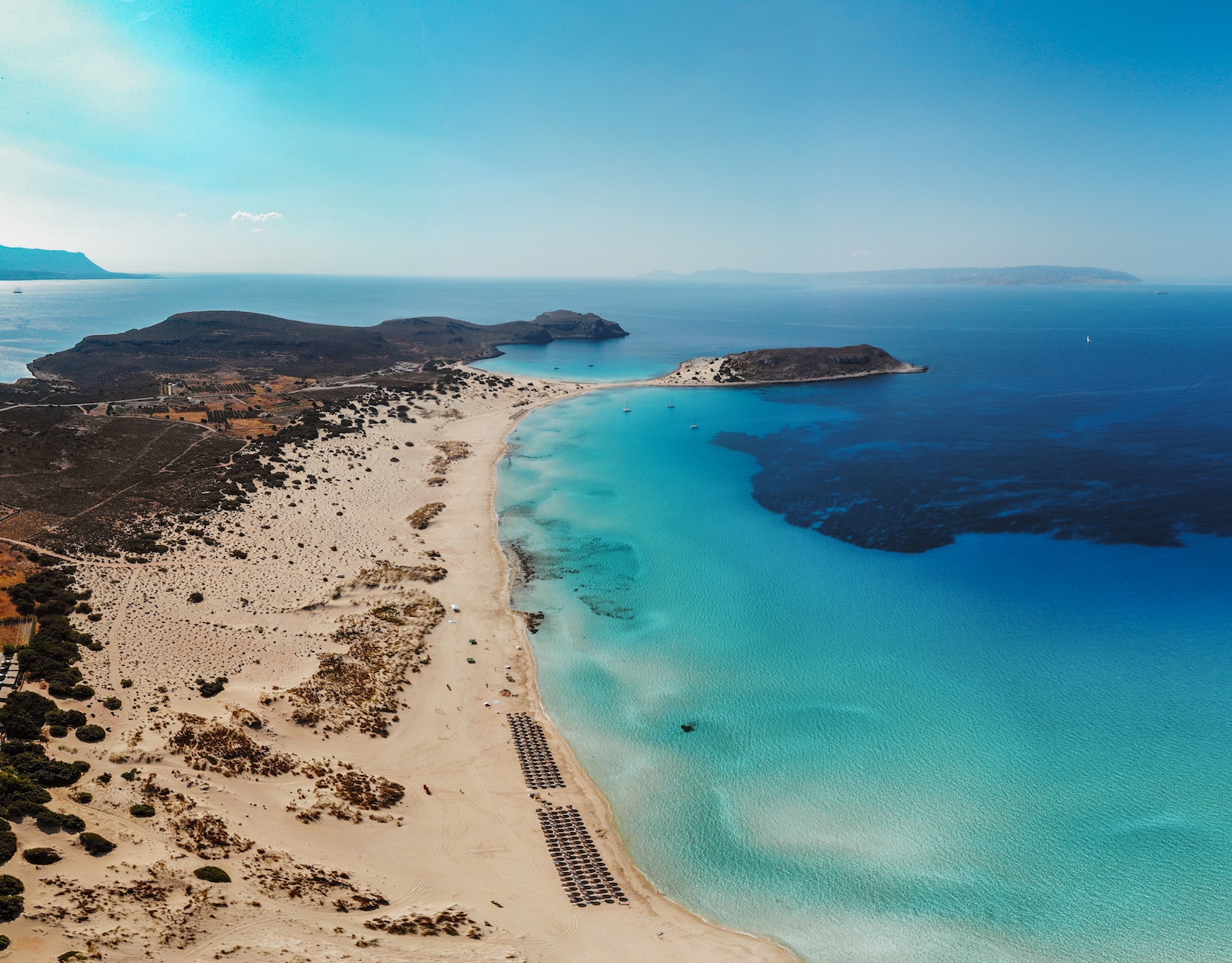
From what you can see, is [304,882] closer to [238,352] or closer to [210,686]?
[210,686]

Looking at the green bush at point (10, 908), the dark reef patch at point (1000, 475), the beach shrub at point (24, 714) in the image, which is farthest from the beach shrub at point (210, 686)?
the dark reef patch at point (1000, 475)

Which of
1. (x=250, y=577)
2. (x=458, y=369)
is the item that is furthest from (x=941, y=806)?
(x=458, y=369)

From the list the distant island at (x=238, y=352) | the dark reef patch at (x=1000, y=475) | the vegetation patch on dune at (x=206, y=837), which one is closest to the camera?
the vegetation patch on dune at (x=206, y=837)

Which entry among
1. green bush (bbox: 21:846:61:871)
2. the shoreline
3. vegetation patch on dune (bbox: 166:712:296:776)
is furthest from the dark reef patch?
green bush (bbox: 21:846:61:871)

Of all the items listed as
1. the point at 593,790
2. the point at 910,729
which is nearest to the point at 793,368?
the point at 910,729

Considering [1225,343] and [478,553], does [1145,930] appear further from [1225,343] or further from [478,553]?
[1225,343]

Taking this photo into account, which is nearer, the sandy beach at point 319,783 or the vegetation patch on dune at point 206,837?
the sandy beach at point 319,783

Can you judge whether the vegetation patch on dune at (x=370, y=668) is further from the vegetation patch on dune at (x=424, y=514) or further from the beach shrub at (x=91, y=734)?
the vegetation patch on dune at (x=424, y=514)
